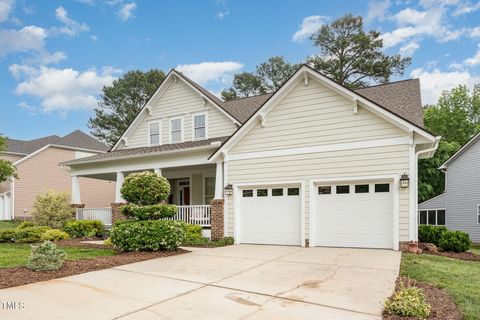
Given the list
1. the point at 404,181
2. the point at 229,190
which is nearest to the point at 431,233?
the point at 404,181

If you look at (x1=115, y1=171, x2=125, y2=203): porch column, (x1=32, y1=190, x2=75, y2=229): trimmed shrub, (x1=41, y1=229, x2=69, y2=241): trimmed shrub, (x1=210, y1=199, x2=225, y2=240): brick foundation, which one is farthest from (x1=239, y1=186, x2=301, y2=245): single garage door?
(x1=32, y1=190, x2=75, y2=229): trimmed shrub

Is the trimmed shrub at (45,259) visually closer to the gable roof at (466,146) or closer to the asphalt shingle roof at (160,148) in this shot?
the asphalt shingle roof at (160,148)

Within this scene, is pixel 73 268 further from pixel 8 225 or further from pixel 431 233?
pixel 8 225

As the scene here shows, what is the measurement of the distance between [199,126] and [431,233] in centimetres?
1086

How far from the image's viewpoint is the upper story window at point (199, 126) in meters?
17.2

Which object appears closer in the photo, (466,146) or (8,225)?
(8,225)

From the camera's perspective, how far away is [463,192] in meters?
21.9

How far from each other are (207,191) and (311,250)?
28.4ft

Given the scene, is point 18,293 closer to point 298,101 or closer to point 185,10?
point 298,101

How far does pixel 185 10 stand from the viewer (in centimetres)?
1781

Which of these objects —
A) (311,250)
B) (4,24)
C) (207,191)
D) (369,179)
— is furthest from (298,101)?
(4,24)

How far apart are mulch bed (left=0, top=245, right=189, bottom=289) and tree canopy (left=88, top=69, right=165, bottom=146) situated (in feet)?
106

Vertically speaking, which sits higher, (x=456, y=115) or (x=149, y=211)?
(x=456, y=115)

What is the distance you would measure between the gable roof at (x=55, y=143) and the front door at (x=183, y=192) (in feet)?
44.9
